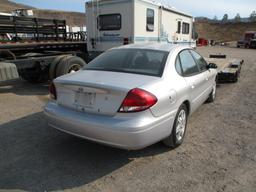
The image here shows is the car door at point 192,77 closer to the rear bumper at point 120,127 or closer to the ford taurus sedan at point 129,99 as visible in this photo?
the ford taurus sedan at point 129,99

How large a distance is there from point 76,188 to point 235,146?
250cm

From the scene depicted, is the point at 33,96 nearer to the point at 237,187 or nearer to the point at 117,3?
the point at 117,3

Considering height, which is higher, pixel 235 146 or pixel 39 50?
pixel 39 50

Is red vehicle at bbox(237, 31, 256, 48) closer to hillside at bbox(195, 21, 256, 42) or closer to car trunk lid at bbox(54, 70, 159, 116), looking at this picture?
hillside at bbox(195, 21, 256, 42)

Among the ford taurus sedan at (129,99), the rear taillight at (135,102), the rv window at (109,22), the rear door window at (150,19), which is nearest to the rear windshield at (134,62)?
the ford taurus sedan at (129,99)

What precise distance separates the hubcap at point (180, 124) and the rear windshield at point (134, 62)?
75 centimetres

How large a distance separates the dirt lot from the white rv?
469cm

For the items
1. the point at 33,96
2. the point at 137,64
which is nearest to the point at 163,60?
the point at 137,64

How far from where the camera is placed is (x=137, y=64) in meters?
4.11

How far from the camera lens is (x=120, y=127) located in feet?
10.4

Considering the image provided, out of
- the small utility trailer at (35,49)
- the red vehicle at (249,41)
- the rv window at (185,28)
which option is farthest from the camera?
the red vehicle at (249,41)

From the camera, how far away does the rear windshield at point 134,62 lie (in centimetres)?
392

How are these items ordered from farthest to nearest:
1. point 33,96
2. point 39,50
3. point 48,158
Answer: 1. point 39,50
2. point 33,96
3. point 48,158

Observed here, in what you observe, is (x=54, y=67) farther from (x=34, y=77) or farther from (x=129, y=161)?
(x=129, y=161)
